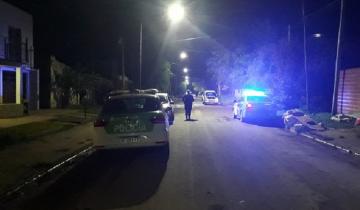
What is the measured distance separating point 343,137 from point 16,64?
18.9 meters

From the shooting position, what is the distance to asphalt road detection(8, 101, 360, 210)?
26.3 feet

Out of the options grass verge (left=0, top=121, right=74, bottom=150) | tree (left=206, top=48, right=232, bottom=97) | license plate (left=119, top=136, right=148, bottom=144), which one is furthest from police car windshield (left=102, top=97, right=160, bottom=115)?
tree (left=206, top=48, right=232, bottom=97)

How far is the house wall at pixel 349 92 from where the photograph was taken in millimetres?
26584

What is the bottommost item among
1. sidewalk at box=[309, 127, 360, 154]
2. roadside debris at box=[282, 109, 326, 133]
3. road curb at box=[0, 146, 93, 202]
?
road curb at box=[0, 146, 93, 202]

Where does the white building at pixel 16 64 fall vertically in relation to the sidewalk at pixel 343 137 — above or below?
above

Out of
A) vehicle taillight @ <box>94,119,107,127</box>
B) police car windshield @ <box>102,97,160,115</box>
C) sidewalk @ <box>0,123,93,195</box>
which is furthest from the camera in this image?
police car windshield @ <box>102,97,160,115</box>

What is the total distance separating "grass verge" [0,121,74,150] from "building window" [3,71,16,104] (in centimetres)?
879

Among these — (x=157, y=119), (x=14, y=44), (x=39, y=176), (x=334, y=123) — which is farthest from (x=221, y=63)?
(x=39, y=176)

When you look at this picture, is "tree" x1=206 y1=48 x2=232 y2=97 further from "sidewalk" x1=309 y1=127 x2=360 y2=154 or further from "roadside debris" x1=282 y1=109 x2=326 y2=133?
"sidewalk" x1=309 y1=127 x2=360 y2=154

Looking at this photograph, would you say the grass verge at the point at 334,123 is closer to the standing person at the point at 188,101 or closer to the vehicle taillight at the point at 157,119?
the standing person at the point at 188,101

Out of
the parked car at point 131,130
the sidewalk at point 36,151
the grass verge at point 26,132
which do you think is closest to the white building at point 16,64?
the grass verge at point 26,132

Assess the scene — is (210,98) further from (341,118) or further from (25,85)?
(341,118)

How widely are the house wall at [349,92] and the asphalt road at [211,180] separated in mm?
11727

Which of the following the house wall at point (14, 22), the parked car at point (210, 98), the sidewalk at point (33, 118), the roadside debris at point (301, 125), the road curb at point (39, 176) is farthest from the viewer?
the parked car at point (210, 98)
